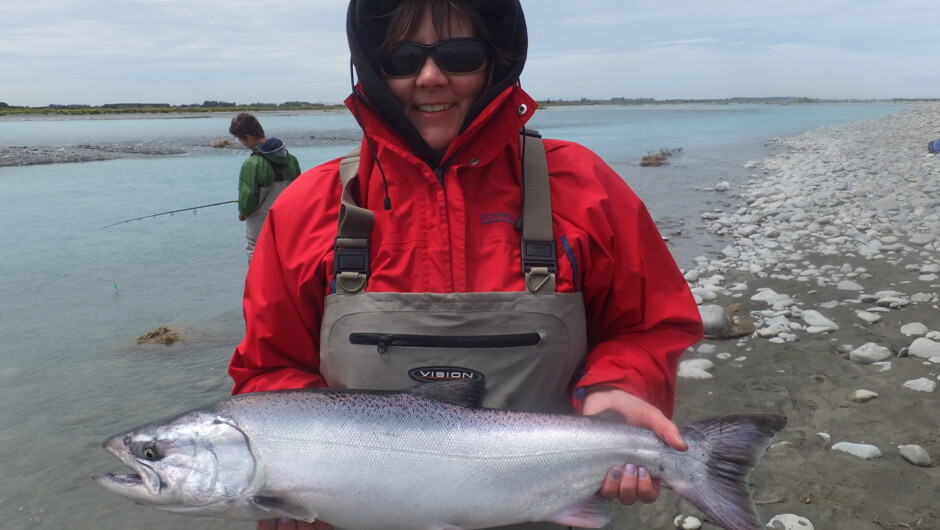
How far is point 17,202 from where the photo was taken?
65.6 ft

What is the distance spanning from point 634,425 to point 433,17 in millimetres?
1696

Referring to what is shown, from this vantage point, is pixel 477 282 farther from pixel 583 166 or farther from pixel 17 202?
pixel 17 202

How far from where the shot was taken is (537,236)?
2.40 m

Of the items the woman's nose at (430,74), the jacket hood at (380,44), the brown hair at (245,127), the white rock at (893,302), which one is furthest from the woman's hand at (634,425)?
the brown hair at (245,127)

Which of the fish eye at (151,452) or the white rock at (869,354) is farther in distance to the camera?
the white rock at (869,354)

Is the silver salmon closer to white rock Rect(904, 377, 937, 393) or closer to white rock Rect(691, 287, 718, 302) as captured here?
white rock Rect(904, 377, 937, 393)

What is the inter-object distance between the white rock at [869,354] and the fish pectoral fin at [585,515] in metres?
4.32

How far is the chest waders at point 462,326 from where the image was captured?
2398 millimetres

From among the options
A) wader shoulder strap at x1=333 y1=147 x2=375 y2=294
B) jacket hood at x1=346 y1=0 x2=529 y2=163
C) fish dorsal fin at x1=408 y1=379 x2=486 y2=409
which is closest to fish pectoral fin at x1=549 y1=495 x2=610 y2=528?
fish dorsal fin at x1=408 y1=379 x2=486 y2=409

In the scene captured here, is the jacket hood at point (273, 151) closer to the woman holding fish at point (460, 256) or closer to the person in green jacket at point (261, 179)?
the person in green jacket at point (261, 179)

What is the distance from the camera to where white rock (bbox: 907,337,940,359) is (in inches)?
219

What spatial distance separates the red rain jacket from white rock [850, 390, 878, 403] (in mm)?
3279

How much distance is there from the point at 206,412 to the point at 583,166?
66.9 inches

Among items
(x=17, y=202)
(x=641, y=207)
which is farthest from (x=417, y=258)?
(x=17, y=202)
